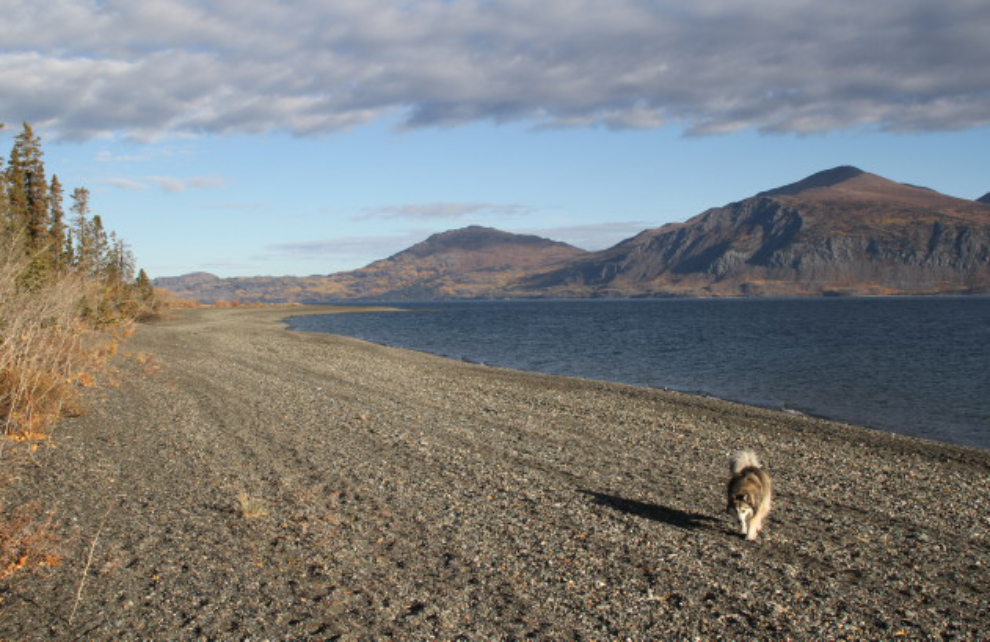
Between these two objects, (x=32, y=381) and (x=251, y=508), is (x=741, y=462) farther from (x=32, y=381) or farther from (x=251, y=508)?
(x=32, y=381)

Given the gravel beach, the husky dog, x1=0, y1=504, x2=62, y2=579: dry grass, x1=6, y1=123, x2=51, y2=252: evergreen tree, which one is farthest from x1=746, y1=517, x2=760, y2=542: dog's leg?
x1=6, y1=123, x2=51, y2=252: evergreen tree

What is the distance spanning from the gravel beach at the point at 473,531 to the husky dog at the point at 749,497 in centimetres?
34

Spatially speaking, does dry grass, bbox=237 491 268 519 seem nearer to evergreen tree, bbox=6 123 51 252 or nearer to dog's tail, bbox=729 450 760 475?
dog's tail, bbox=729 450 760 475

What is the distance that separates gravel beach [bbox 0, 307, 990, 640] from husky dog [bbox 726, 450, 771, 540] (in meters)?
0.34

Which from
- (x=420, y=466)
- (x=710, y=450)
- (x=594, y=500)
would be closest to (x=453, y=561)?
(x=594, y=500)

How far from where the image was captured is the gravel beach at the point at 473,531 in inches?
295

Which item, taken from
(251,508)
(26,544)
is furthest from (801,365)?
(26,544)

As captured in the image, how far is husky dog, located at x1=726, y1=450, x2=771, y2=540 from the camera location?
9.92m

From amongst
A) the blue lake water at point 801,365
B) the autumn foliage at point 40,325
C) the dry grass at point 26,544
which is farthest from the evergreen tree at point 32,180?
the dry grass at point 26,544

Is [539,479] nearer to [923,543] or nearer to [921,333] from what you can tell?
[923,543]

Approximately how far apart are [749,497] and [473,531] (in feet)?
12.9

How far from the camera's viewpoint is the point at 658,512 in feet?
37.2

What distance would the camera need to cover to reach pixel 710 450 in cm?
1694

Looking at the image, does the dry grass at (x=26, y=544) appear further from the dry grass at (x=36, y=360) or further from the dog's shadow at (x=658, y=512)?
the dog's shadow at (x=658, y=512)
